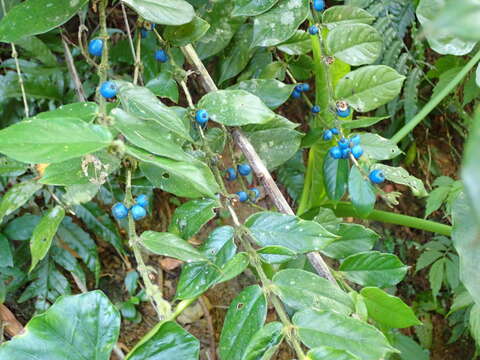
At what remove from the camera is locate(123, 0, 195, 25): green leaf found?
0.76 metres

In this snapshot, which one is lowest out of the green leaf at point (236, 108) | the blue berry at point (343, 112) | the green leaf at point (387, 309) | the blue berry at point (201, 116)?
the green leaf at point (387, 309)

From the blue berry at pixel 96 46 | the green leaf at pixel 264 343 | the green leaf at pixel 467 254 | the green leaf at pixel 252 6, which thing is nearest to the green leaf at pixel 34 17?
the blue berry at pixel 96 46

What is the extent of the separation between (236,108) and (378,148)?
31cm

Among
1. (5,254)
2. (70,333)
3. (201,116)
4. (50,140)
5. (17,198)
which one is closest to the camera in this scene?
(50,140)

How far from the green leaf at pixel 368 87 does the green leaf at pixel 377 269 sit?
0.28 metres

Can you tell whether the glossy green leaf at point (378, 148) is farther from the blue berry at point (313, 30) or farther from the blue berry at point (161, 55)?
the blue berry at point (161, 55)

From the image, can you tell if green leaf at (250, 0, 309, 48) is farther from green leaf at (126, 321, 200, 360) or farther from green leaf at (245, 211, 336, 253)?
green leaf at (126, 321, 200, 360)

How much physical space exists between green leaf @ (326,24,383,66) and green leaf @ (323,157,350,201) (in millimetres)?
192

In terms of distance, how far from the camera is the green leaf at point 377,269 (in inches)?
34.2

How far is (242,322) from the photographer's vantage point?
2.30ft

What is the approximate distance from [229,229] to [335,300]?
189 mm

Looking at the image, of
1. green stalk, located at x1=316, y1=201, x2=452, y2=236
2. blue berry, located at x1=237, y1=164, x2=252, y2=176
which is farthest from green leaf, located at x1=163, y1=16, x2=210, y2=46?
green stalk, located at x1=316, y1=201, x2=452, y2=236

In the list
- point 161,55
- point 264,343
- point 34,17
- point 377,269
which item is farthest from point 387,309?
point 34,17

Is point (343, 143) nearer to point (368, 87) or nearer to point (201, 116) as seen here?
point (368, 87)
